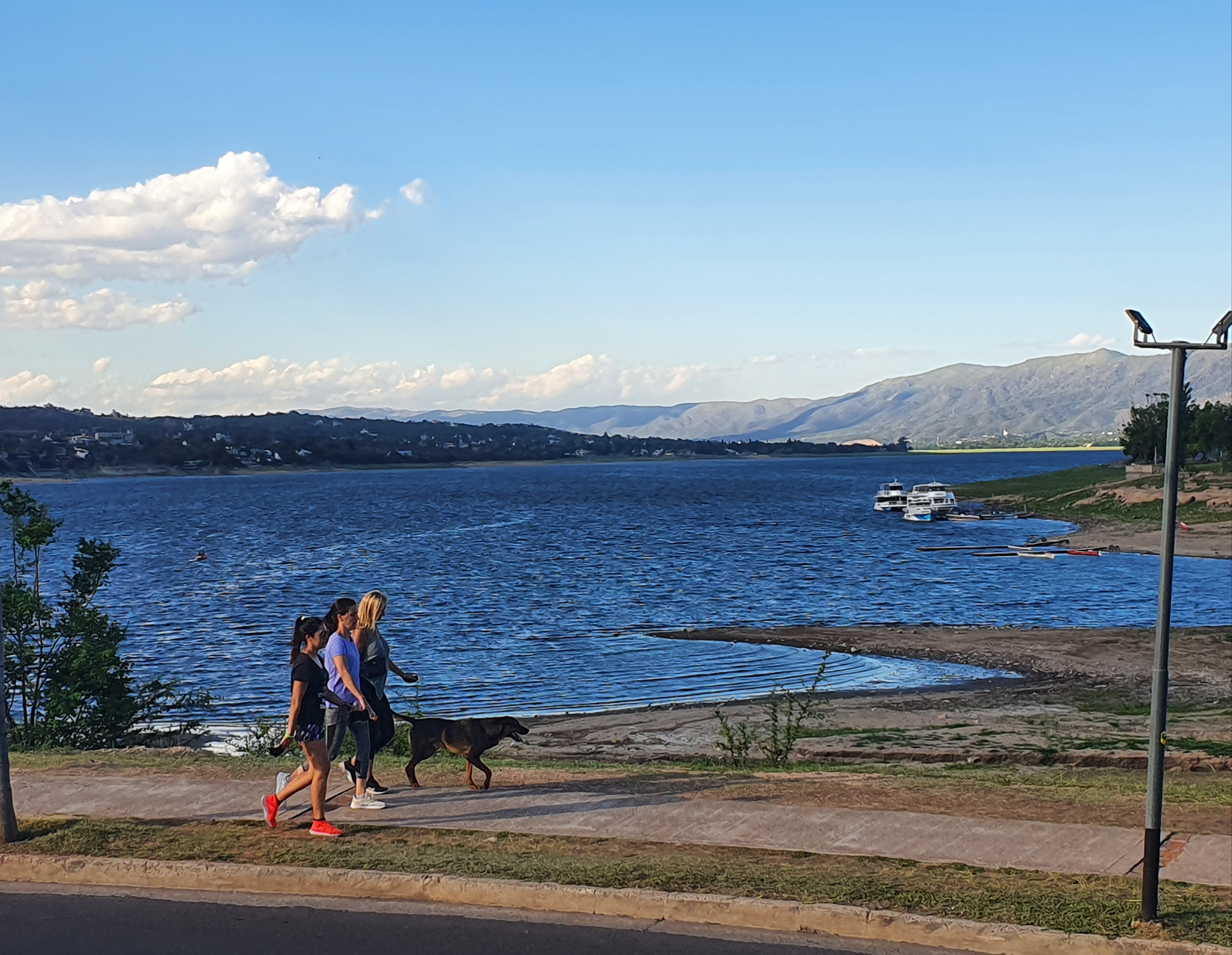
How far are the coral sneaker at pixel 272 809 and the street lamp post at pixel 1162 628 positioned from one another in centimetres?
644

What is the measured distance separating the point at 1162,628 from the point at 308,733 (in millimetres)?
6335

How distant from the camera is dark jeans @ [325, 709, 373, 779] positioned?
1007cm

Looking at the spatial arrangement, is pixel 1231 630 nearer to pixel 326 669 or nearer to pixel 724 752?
pixel 724 752

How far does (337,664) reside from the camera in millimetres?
10078

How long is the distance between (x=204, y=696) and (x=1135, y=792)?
53.2 ft

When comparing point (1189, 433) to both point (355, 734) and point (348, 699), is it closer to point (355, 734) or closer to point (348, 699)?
point (355, 734)

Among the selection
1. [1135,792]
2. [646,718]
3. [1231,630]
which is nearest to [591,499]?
[1231,630]

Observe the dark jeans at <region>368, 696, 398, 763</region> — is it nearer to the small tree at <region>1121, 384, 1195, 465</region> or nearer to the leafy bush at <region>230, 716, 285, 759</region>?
the leafy bush at <region>230, 716, 285, 759</region>

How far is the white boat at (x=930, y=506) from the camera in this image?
93250mm

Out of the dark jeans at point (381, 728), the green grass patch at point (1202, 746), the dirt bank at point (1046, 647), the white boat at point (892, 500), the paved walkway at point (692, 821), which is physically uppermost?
the dark jeans at point (381, 728)

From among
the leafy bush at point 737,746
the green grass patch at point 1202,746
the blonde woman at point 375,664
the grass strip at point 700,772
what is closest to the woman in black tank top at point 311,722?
the blonde woman at point 375,664

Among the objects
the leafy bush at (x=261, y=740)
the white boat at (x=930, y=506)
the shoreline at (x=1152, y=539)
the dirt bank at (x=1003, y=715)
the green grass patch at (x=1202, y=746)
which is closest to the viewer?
the leafy bush at (x=261, y=740)

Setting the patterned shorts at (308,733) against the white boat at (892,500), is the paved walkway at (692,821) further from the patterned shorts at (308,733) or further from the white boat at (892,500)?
the white boat at (892,500)

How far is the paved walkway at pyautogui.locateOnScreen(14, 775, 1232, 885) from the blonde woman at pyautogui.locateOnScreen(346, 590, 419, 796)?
0.55 meters
